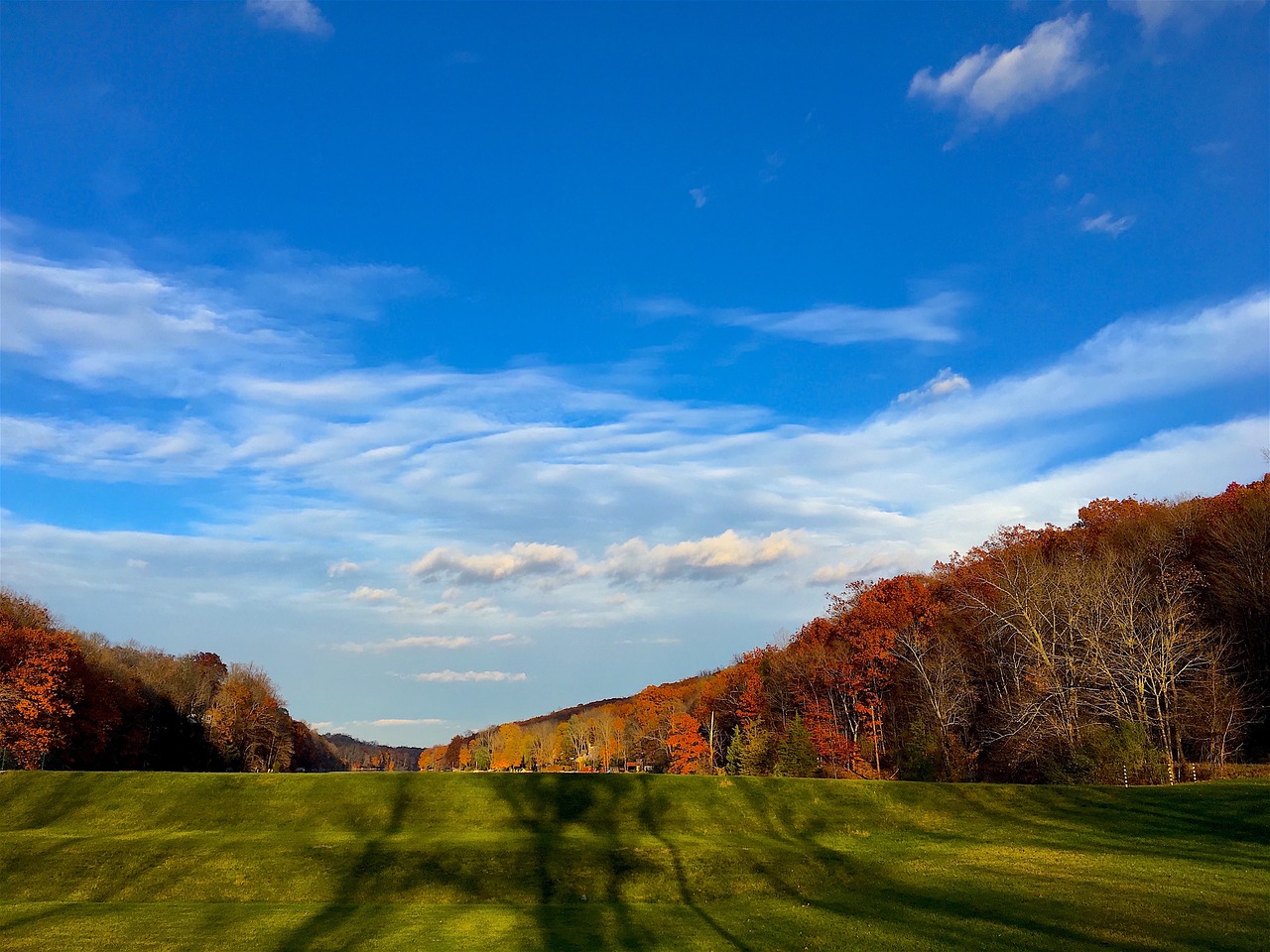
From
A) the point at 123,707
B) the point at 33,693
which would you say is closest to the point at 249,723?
the point at 123,707

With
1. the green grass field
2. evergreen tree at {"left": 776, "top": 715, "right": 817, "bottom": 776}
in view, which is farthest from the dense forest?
the green grass field

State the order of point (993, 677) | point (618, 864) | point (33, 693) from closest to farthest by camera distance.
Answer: point (618, 864) < point (33, 693) < point (993, 677)

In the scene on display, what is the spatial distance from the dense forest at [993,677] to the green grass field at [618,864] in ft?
42.3

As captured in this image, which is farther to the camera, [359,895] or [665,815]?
[665,815]

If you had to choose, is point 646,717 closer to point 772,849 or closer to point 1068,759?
point 1068,759

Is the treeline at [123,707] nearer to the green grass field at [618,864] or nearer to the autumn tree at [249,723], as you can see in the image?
the autumn tree at [249,723]

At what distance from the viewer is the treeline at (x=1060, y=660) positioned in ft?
144

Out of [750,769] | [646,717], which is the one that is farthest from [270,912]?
[646,717]

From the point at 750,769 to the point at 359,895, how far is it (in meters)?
46.0

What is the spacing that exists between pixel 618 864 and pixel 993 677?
51.0 meters

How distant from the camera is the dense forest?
1757 inches

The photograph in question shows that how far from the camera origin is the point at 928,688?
59.9 m

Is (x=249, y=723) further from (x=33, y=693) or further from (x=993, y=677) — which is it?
(x=993, y=677)

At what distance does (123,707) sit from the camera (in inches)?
3177
